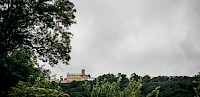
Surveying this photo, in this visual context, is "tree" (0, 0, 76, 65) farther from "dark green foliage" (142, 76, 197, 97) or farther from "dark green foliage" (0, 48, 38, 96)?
"dark green foliage" (142, 76, 197, 97)

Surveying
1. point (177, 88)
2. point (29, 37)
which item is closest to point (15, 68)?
point (29, 37)

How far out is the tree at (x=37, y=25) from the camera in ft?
61.3

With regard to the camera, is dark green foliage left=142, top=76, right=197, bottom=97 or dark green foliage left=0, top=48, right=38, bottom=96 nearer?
dark green foliage left=0, top=48, right=38, bottom=96

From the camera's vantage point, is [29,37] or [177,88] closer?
[29,37]

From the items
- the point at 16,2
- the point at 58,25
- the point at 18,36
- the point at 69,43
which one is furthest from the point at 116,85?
the point at 16,2

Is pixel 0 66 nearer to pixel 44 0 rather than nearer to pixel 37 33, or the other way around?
pixel 37 33

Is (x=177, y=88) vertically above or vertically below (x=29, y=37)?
above

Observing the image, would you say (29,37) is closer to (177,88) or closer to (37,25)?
(37,25)

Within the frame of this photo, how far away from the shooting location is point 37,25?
19.9 m

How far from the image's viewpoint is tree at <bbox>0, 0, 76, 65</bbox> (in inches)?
736

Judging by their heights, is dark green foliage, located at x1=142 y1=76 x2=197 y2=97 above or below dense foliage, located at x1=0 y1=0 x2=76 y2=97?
above

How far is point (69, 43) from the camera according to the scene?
2052 centimetres

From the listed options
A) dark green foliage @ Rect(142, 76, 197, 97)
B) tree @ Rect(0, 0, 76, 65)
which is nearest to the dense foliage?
tree @ Rect(0, 0, 76, 65)

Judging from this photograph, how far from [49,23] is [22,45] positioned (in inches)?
84.9
